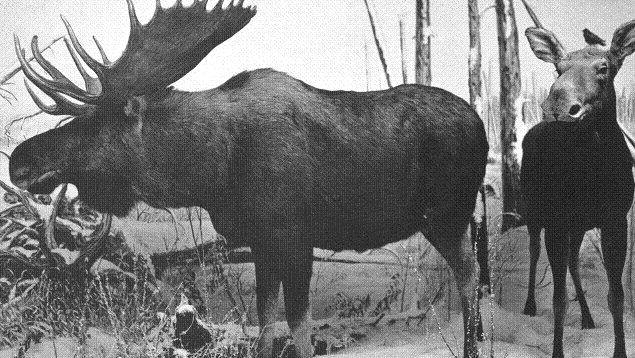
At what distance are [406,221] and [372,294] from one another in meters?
0.47

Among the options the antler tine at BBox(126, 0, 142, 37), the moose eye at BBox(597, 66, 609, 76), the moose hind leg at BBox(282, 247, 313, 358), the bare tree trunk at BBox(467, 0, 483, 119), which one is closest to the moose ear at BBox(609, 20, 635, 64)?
the moose eye at BBox(597, 66, 609, 76)

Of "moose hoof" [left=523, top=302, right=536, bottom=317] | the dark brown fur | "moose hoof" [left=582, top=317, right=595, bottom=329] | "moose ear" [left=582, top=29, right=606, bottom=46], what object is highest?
"moose ear" [left=582, top=29, right=606, bottom=46]

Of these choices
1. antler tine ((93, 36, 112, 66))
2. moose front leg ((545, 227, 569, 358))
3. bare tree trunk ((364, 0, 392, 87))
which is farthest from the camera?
bare tree trunk ((364, 0, 392, 87))

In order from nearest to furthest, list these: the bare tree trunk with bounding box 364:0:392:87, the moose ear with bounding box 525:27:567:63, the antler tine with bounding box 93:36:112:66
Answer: the antler tine with bounding box 93:36:112:66, the moose ear with bounding box 525:27:567:63, the bare tree trunk with bounding box 364:0:392:87

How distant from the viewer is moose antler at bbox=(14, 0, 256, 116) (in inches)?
127

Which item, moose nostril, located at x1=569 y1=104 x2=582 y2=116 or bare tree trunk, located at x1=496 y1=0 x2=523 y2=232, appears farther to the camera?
bare tree trunk, located at x1=496 y1=0 x2=523 y2=232

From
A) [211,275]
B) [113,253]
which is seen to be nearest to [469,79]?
[211,275]

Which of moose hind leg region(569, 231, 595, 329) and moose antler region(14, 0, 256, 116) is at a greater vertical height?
moose antler region(14, 0, 256, 116)

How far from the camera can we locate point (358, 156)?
11.0 feet

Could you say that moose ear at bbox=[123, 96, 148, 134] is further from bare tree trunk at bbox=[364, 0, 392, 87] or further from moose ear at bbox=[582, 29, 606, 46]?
moose ear at bbox=[582, 29, 606, 46]

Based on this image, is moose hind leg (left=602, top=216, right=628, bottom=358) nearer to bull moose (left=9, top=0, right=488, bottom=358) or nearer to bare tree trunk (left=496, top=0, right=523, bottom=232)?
bare tree trunk (left=496, top=0, right=523, bottom=232)

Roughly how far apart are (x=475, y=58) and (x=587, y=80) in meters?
0.65

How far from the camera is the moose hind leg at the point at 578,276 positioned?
364 cm

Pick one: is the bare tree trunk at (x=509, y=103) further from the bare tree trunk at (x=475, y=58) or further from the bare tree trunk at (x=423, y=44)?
the bare tree trunk at (x=423, y=44)
